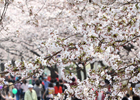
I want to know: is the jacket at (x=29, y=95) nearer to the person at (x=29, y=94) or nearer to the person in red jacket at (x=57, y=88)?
the person at (x=29, y=94)

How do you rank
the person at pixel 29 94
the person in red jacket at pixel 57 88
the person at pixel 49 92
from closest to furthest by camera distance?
the person at pixel 29 94 < the person at pixel 49 92 < the person in red jacket at pixel 57 88

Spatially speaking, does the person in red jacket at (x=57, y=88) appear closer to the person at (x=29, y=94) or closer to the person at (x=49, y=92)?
the person at (x=49, y=92)

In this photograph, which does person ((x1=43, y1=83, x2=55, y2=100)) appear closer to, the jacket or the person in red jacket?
the person in red jacket

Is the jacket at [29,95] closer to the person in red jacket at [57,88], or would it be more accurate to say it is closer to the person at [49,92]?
the person at [49,92]

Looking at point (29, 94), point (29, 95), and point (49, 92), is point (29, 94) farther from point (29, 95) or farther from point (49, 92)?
point (49, 92)

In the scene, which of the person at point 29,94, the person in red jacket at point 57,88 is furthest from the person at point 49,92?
the person at point 29,94

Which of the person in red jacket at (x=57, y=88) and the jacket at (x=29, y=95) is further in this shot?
the person in red jacket at (x=57, y=88)

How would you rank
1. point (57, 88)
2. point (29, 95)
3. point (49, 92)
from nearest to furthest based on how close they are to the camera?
point (29, 95)
point (49, 92)
point (57, 88)

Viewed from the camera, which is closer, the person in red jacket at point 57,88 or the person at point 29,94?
the person at point 29,94

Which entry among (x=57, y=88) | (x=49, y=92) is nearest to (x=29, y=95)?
(x=49, y=92)

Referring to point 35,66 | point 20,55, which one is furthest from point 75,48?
point 20,55

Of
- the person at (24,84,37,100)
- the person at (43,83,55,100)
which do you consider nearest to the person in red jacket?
the person at (43,83,55,100)

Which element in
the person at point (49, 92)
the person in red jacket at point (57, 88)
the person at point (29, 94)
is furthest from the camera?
the person in red jacket at point (57, 88)

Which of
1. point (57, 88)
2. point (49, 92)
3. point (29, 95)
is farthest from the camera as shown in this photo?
point (57, 88)
